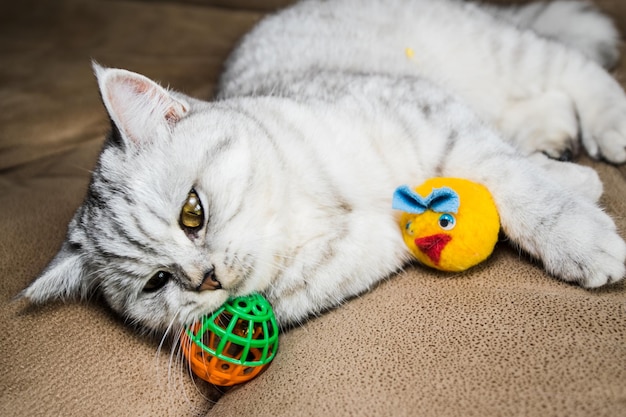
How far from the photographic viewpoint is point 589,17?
2.08 metres

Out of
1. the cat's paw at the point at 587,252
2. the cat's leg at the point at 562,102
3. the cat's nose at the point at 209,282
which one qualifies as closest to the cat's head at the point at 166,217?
the cat's nose at the point at 209,282

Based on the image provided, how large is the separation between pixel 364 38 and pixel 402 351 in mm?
1221

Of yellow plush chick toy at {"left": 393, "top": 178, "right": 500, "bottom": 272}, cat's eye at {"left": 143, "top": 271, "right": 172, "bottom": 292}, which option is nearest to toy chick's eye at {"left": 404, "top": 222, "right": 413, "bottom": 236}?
yellow plush chick toy at {"left": 393, "top": 178, "right": 500, "bottom": 272}

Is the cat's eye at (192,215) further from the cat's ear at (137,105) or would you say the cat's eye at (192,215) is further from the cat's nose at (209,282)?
the cat's ear at (137,105)

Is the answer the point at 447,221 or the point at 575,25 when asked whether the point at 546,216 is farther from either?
the point at 575,25

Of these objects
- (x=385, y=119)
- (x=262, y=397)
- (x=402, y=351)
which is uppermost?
(x=385, y=119)

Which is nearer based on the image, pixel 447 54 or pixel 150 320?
pixel 150 320

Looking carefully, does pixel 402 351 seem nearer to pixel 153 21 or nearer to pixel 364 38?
pixel 364 38

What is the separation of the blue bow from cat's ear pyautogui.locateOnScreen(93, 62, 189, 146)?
58cm

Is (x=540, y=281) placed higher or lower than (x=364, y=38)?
lower

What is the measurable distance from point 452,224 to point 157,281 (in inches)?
26.7

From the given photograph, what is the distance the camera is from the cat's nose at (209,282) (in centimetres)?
110

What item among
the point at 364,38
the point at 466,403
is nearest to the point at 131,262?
the point at 466,403

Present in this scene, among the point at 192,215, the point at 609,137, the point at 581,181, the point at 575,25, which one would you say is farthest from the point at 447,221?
the point at 575,25
